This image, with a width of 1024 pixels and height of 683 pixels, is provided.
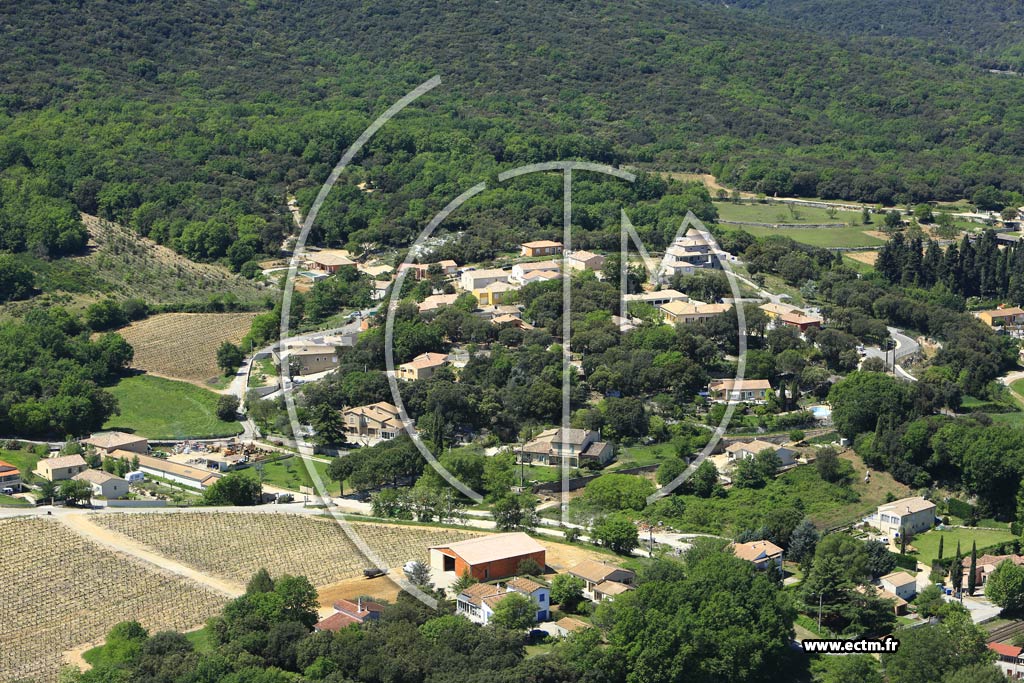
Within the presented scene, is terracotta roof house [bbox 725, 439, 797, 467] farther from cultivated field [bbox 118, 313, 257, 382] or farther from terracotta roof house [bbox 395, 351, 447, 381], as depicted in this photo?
cultivated field [bbox 118, 313, 257, 382]

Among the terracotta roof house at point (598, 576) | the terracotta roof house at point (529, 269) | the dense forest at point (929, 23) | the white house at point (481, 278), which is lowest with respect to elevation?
the terracotta roof house at point (598, 576)

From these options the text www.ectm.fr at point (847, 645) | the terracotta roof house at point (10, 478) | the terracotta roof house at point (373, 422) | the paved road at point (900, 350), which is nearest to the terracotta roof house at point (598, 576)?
the text www.ectm.fr at point (847, 645)

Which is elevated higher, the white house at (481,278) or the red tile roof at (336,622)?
the white house at (481,278)

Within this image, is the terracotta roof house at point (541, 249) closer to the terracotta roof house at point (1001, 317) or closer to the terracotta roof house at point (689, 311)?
the terracotta roof house at point (689, 311)

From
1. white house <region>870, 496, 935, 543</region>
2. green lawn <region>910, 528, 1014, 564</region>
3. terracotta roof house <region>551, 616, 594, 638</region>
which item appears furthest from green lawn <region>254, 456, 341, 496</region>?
green lawn <region>910, 528, 1014, 564</region>

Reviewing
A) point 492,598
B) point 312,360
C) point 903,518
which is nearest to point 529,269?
point 312,360

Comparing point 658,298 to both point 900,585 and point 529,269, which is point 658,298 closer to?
point 529,269

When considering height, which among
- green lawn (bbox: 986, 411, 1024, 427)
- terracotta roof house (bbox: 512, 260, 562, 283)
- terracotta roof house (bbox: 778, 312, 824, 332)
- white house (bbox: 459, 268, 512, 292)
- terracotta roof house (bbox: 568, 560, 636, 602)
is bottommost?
terracotta roof house (bbox: 568, 560, 636, 602)
